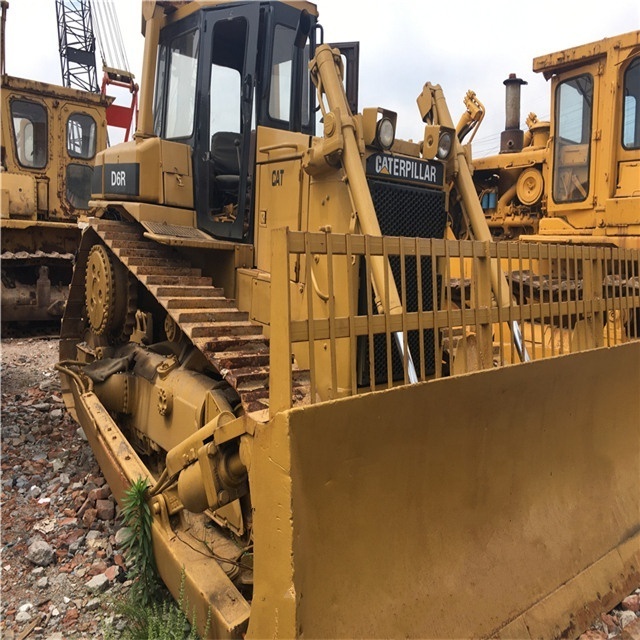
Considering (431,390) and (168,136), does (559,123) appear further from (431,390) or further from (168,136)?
(431,390)

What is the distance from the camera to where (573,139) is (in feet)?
24.1

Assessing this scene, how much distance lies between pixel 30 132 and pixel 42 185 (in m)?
0.98

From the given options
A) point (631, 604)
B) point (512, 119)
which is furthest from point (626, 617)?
point (512, 119)

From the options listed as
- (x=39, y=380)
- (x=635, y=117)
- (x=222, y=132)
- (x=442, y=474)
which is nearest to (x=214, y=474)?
(x=442, y=474)

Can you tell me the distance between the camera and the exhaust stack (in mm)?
9664

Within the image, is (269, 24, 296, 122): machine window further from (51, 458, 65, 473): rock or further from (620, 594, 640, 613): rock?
(620, 594, 640, 613): rock

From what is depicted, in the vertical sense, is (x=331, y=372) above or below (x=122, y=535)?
above

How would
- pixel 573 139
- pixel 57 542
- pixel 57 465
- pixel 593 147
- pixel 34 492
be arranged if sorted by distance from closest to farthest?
pixel 57 542, pixel 34 492, pixel 57 465, pixel 593 147, pixel 573 139

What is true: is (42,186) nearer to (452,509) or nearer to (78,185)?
(78,185)

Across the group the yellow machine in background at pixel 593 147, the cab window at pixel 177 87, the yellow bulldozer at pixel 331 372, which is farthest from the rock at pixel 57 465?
the yellow machine in background at pixel 593 147

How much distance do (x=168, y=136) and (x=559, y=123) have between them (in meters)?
5.23

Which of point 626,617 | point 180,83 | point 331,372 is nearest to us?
point 331,372

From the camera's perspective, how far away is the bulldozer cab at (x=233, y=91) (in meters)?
3.90

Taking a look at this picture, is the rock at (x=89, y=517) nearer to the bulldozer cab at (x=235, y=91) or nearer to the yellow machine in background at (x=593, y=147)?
the bulldozer cab at (x=235, y=91)
